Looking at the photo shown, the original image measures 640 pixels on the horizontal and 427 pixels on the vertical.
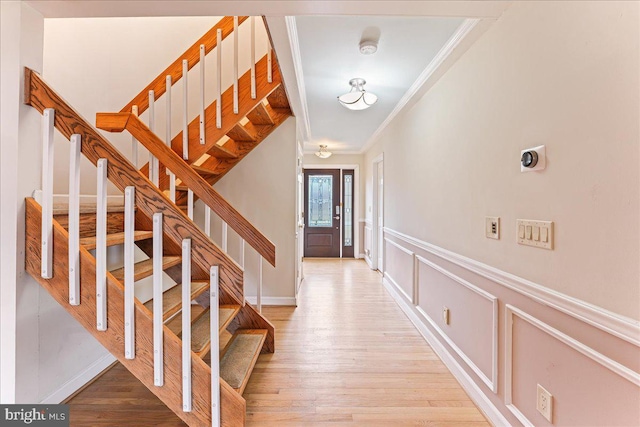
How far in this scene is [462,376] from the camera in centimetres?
200

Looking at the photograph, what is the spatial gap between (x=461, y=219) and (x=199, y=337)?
5.83 feet

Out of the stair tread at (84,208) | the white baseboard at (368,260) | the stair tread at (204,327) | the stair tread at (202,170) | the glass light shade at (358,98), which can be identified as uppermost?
the glass light shade at (358,98)

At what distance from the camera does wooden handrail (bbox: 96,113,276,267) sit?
1.87 m

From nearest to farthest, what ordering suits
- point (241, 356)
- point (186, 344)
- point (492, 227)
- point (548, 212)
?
point (548, 212) → point (186, 344) → point (492, 227) → point (241, 356)

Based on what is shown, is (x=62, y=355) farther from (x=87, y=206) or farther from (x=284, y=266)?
(x=284, y=266)

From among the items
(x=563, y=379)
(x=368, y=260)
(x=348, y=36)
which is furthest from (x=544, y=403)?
(x=368, y=260)

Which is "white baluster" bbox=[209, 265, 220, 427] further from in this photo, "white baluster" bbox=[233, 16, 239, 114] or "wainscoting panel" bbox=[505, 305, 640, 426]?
"white baluster" bbox=[233, 16, 239, 114]

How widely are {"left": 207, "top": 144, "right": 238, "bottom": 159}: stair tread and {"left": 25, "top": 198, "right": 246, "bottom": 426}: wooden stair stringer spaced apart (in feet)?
5.02

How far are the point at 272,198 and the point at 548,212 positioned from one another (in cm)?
272

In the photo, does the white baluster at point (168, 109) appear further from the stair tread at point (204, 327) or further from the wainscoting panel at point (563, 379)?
the wainscoting panel at point (563, 379)

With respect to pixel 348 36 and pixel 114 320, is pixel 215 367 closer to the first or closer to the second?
pixel 114 320

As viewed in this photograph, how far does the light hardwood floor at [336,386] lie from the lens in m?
1.69

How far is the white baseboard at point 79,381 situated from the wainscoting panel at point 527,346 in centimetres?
238

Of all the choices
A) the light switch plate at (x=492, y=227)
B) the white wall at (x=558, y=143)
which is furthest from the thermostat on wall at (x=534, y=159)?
the light switch plate at (x=492, y=227)
